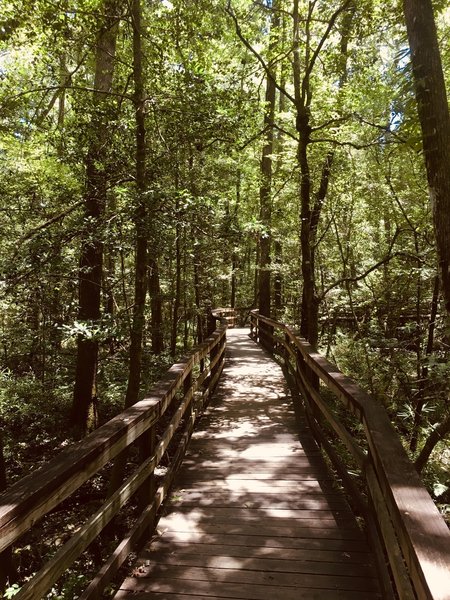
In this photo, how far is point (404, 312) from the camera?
14039mm

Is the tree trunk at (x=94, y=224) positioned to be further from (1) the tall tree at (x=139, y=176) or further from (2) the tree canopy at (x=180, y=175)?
(1) the tall tree at (x=139, y=176)

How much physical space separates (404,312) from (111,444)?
519 inches

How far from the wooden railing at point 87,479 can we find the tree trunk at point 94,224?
2323mm

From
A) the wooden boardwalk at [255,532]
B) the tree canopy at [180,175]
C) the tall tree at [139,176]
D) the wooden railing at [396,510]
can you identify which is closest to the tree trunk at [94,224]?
the tree canopy at [180,175]

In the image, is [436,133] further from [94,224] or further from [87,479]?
[87,479]

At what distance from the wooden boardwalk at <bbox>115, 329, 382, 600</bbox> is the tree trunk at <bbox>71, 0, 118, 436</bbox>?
2440mm

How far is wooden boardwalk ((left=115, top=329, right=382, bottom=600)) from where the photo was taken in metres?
2.81

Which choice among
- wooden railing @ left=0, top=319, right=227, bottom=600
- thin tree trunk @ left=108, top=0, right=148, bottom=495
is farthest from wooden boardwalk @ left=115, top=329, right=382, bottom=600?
thin tree trunk @ left=108, top=0, right=148, bottom=495

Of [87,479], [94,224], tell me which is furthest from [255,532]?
[94,224]

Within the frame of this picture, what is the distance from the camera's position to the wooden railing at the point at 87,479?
176 centimetres

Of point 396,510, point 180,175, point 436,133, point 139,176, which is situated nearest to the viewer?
point 396,510

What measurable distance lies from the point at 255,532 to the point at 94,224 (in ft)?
14.8

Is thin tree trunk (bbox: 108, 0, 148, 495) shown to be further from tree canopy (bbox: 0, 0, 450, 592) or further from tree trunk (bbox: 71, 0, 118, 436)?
tree trunk (bbox: 71, 0, 118, 436)

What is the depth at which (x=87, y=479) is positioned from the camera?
2.37 m
